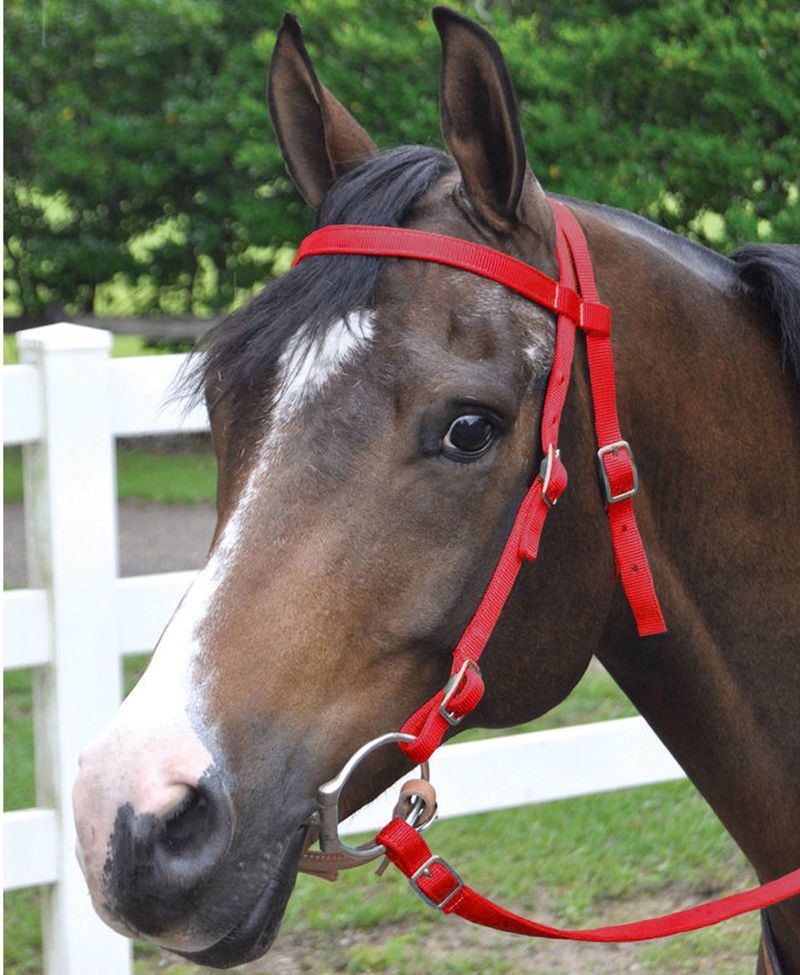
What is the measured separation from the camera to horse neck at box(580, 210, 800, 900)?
2014 mm

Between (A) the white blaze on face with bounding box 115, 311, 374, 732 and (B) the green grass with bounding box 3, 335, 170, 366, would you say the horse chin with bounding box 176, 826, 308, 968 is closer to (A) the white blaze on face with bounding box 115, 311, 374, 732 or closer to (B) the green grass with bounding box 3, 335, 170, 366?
(A) the white blaze on face with bounding box 115, 311, 374, 732

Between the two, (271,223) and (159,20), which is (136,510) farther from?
(159,20)

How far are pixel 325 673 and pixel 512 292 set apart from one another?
0.61m

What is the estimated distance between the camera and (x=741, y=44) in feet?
22.5

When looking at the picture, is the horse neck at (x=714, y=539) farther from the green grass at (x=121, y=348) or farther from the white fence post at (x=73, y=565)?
the green grass at (x=121, y=348)

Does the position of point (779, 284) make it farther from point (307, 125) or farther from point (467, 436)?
point (307, 125)

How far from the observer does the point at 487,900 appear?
1932mm

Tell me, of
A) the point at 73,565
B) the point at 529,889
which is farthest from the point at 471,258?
the point at 529,889

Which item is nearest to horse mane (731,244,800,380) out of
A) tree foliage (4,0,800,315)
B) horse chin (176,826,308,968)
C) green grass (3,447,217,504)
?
horse chin (176,826,308,968)

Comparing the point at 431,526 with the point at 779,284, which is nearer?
the point at 431,526

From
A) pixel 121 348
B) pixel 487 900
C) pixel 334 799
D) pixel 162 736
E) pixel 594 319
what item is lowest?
pixel 121 348

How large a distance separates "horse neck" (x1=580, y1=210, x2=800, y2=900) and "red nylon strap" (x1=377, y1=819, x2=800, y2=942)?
191 millimetres

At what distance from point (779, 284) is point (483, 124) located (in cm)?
58

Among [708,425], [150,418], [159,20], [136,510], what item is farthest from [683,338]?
[159,20]
